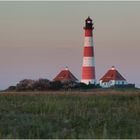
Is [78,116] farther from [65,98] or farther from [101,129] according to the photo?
[65,98]

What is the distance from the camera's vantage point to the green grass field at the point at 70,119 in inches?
433

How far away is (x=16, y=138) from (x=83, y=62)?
30715mm

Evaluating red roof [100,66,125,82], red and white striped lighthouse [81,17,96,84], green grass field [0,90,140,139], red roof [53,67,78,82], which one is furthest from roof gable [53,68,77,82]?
green grass field [0,90,140,139]

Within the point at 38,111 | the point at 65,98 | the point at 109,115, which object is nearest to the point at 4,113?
the point at 38,111

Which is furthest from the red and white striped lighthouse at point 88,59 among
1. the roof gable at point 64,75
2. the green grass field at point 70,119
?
the green grass field at point 70,119

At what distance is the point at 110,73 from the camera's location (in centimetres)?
3997

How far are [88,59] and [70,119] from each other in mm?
27083

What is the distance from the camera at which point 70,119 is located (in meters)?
12.7

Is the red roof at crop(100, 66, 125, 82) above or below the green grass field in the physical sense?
above

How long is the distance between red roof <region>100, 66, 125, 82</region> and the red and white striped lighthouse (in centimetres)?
122

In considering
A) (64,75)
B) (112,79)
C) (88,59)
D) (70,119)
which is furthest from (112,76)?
(70,119)

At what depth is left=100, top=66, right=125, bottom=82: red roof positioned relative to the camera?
39088 millimetres

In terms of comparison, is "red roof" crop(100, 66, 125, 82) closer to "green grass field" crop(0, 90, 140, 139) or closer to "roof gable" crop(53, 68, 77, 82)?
"roof gable" crop(53, 68, 77, 82)

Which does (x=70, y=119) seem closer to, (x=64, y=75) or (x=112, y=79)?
(x=64, y=75)
